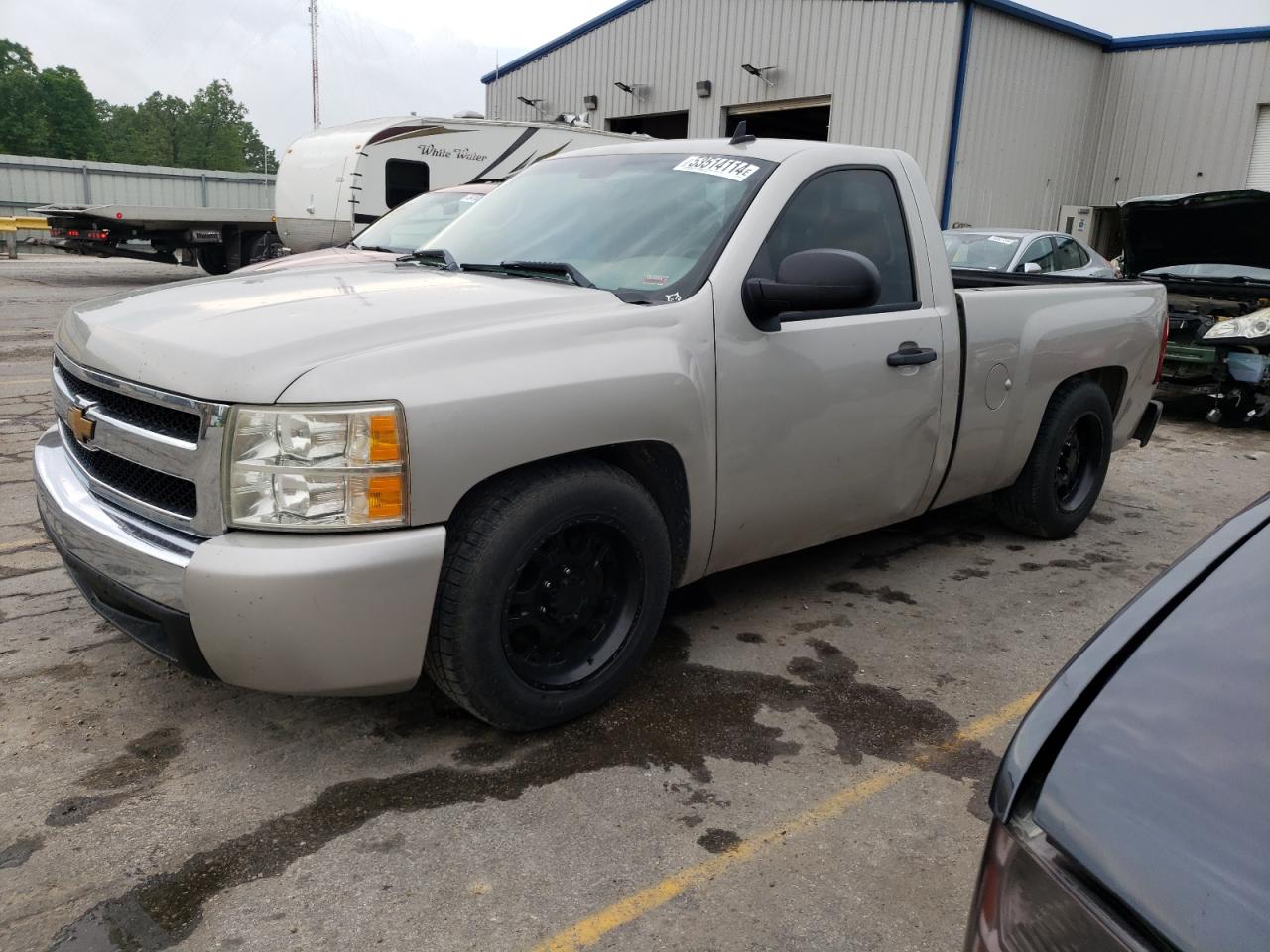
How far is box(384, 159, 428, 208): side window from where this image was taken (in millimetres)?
14977

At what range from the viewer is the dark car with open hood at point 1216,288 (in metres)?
8.44

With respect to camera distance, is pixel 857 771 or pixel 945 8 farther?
pixel 945 8

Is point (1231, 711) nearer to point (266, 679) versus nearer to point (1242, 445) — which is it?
point (266, 679)

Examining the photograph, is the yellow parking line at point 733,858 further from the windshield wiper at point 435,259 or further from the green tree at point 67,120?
the green tree at point 67,120

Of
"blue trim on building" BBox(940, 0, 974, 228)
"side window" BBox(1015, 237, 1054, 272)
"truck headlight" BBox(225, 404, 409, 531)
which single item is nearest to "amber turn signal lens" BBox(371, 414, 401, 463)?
"truck headlight" BBox(225, 404, 409, 531)

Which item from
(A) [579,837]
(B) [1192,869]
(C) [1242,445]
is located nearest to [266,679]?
(A) [579,837]

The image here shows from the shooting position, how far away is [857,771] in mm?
2920

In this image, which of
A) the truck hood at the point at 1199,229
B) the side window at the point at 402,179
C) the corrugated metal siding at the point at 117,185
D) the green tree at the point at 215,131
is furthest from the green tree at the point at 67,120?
the truck hood at the point at 1199,229

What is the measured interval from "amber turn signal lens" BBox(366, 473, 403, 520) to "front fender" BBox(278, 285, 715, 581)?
4cm

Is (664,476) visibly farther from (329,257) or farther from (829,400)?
(329,257)

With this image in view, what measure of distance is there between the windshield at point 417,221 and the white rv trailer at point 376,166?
601 centimetres

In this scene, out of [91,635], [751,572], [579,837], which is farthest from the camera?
[751,572]

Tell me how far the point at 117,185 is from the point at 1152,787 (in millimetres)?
34457

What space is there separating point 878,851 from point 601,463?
50.6 inches
